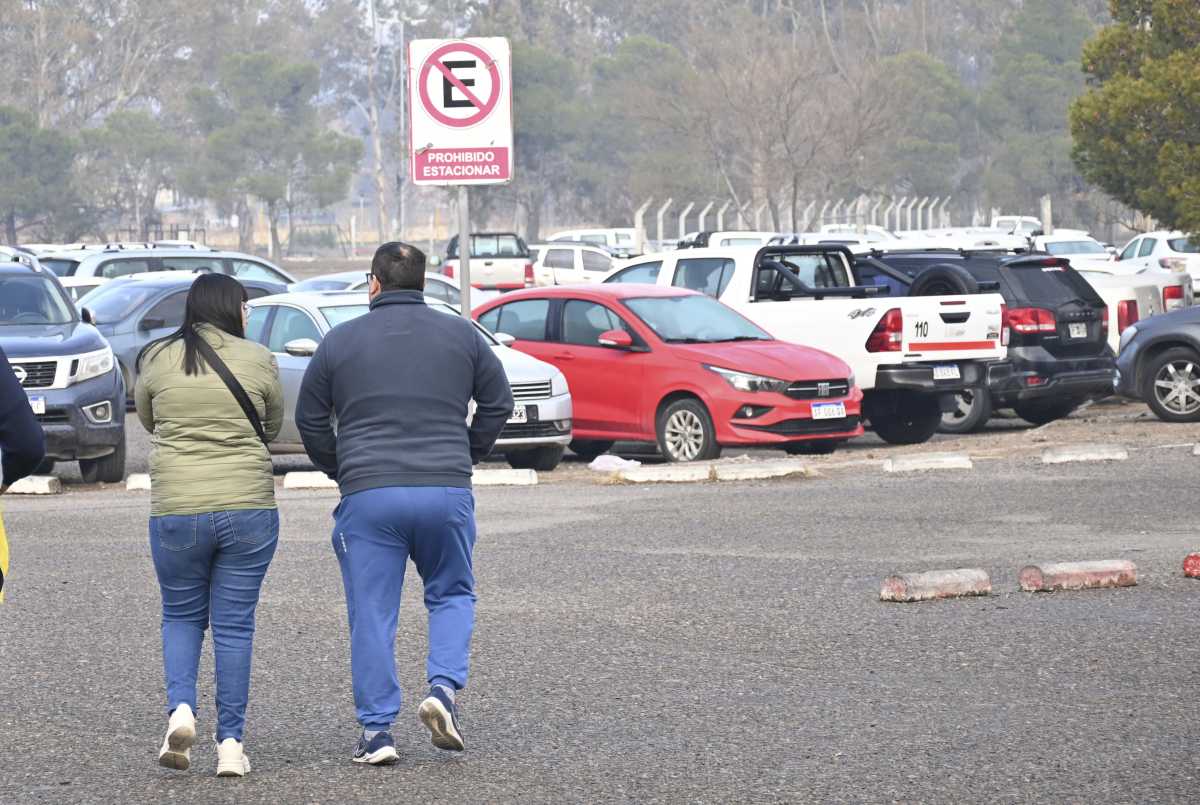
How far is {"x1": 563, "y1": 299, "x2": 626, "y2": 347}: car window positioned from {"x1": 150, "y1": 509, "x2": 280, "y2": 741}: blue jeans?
35.0ft

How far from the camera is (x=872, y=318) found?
18094 millimetres

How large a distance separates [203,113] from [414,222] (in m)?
58.1

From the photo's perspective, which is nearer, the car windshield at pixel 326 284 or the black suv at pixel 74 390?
the black suv at pixel 74 390

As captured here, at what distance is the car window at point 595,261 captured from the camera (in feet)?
165

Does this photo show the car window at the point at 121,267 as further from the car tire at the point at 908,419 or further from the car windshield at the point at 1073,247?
the car windshield at the point at 1073,247

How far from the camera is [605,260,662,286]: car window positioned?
1991 centimetres

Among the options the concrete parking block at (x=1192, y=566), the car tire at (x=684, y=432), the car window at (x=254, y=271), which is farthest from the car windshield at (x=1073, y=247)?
the concrete parking block at (x=1192, y=566)

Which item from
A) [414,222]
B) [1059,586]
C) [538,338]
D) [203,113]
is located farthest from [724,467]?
[414,222]

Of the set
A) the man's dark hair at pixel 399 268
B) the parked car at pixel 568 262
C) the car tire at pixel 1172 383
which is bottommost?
the parked car at pixel 568 262

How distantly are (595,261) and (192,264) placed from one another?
73.6 ft

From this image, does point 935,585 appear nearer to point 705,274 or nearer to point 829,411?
point 829,411

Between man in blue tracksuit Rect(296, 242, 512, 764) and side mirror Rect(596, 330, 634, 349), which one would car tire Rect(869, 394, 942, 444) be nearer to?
side mirror Rect(596, 330, 634, 349)

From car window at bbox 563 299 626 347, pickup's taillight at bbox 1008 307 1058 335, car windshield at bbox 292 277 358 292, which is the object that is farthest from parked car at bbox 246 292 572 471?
car windshield at bbox 292 277 358 292

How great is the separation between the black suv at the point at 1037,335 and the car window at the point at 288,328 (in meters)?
5.68
